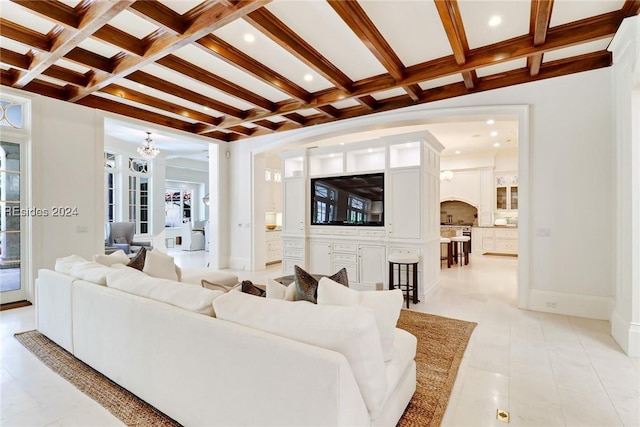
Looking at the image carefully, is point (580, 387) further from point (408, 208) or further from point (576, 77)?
point (576, 77)

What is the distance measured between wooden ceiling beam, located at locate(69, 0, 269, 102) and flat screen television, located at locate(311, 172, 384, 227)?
3.18 m

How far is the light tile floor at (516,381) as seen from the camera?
1909 mm

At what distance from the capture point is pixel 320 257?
5656 mm

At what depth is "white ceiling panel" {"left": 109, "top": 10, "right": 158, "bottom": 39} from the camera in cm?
289

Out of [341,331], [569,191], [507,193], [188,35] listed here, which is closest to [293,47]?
[188,35]

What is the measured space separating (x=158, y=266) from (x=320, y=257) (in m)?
3.07

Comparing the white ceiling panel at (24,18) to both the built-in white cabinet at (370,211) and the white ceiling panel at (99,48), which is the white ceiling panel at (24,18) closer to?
the white ceiling panel at (99,48)

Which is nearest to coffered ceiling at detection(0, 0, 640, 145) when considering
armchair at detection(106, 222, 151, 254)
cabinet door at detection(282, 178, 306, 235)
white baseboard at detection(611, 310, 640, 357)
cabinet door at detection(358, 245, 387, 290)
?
cabinet door at detection(282, 178, 306, 235)

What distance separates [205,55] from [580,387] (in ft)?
15.4

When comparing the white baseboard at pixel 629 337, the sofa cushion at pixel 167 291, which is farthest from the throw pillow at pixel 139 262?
the white baseboard at pixel 629 337

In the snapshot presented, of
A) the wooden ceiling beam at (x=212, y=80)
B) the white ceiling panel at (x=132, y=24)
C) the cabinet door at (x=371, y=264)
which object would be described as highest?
the white ceiling panel at (x=132, y=24)

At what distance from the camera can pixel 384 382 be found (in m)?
1.46

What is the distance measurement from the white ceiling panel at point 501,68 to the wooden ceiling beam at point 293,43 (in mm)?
1808

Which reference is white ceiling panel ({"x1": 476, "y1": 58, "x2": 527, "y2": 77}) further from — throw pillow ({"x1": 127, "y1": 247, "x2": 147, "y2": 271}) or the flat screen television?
throw pillow ({"x1": 127, "y1": 247, "x2": 147, "y2": 271})
